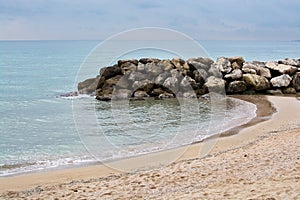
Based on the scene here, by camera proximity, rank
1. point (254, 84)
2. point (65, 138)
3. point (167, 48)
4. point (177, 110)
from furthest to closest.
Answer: point (254, 84)
point (177, 110)
point (65, 138)
point (167, 48)

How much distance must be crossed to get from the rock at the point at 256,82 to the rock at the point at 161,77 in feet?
22.1

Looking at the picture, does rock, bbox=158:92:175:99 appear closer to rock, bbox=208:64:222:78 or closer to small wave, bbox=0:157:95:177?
rock, bbox=208:64:222:78

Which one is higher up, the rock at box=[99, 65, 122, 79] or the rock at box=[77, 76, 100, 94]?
the rock at box=[99, 65, 122, 79]

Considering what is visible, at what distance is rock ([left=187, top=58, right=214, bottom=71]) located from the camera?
111 feet

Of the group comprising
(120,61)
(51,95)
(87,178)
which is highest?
(120,61)

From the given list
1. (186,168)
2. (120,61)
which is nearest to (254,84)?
(120,61)

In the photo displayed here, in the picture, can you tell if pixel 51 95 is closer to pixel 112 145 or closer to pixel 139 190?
pixel 112 145

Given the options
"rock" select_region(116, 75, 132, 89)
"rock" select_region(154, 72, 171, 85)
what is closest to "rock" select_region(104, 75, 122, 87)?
"rock" select_region(116, 75, 132, 89)

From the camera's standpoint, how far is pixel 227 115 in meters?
23.1

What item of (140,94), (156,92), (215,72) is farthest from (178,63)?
(140,94)

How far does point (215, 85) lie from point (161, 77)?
4434 mm

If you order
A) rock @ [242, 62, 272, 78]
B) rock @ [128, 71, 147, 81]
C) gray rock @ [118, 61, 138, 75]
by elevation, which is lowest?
rock @ [128, 71, 147, 81]

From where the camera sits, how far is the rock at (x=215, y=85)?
31.9 m

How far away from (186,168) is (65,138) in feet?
26.6
